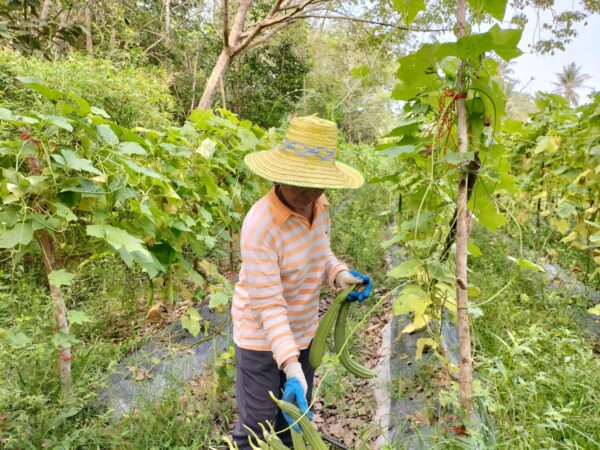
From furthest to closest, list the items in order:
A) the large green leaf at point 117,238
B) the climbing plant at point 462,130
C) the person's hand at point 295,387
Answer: the large green leaf at point 117,238, the person's hand at point 295,387, the climbing plant at point 462,130

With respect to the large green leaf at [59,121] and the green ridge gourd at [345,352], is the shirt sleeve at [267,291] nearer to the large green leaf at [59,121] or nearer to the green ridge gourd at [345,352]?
the green ridge gourd at [345,352]

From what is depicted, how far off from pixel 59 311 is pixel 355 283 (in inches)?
59.4

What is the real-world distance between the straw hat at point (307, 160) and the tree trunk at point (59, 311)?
1159 mm

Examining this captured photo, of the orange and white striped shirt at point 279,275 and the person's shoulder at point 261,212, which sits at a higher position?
the person's shoulder at point 261,212

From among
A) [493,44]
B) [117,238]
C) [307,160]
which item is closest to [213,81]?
[117,238]

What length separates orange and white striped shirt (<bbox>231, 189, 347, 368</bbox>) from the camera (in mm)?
1604

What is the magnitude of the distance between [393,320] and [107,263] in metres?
2.60

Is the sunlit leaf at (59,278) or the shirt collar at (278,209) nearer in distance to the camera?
the shirt collar at (278,209)

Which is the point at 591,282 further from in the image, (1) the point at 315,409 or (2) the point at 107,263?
(2) the point at 107,263

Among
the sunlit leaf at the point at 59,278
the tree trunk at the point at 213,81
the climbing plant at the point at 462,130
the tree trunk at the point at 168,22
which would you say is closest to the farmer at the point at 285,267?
the climbing plant at the point at 462,130

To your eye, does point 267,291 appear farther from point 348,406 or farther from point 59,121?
point 348,406

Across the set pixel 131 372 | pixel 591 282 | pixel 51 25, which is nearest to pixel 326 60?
pixel 51 25

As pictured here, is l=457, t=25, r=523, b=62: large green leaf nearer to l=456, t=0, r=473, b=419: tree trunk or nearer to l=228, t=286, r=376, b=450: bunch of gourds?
l=456, t=0, r=473, b=419: tree trunk

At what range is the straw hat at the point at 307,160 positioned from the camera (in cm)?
151
